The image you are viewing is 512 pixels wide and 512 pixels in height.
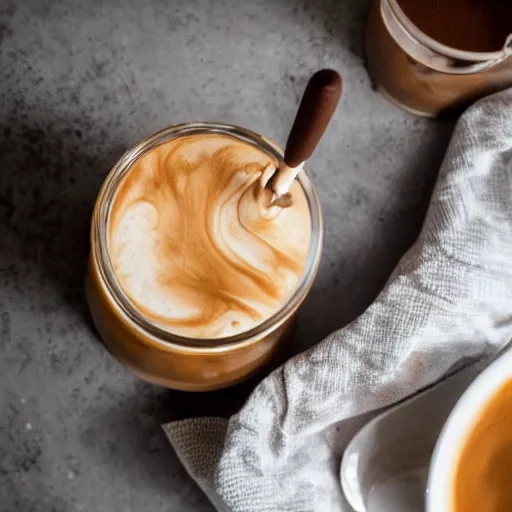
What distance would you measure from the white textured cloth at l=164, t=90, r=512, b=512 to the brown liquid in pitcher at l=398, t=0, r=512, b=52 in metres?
0.06

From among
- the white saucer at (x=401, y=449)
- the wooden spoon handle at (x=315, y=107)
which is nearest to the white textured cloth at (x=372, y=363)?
the white saucer at (x=401, y=449)

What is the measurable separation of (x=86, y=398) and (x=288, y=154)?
12.9 inches

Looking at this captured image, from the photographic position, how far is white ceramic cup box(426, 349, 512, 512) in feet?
1.80

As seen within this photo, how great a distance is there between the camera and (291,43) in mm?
736

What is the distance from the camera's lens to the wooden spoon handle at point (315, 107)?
40cm

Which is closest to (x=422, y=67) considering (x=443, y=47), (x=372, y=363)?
(x=443, y=47)

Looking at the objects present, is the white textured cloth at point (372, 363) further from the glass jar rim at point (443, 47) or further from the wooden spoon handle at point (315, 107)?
the wooden spoon handle at point (315, 107)

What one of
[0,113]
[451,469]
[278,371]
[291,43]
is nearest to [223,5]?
[291,43]

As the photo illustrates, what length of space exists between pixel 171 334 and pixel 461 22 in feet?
1.15

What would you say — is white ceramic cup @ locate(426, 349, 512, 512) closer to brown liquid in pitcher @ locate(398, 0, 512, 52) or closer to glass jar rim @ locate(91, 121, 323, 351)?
glass jar rim @ locate(91, 121, 323, 351)

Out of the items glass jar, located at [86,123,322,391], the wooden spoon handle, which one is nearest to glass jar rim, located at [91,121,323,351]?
glass jar, located at [86,123,322,391]

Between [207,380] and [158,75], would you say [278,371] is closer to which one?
[207,380]

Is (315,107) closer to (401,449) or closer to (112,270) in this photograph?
(112,270)

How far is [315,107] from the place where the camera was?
41 centimetres
